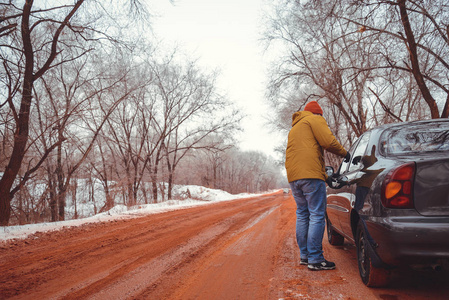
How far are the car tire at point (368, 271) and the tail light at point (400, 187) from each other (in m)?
0.52

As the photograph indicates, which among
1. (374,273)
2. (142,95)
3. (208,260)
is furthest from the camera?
(142,95)

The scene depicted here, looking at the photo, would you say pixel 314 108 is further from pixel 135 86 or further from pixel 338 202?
pixel 135 86

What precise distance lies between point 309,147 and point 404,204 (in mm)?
1364

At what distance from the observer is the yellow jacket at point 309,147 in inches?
134

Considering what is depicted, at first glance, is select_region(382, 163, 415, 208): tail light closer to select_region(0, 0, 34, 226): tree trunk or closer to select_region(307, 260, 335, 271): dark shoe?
select_region(307, 260, 335, 271): dark shoe

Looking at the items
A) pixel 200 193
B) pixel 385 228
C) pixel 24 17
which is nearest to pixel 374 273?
pixel 385 228

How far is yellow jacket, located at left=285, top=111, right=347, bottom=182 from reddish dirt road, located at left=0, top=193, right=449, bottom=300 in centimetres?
110

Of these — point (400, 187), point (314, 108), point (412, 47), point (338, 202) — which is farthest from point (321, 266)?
point (412, 47)

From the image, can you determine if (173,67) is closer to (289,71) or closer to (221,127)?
(221,127)

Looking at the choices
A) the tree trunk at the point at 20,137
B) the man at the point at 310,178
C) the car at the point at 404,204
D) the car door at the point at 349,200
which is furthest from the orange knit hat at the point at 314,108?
the tree trunk at the point at 20,137

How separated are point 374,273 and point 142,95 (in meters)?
19.5

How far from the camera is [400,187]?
2.27 metres

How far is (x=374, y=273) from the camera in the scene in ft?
8.41

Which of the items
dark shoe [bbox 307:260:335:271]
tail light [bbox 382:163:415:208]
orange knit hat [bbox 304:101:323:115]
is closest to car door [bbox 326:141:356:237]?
dark shoe [bbox 307:260:335:271]
